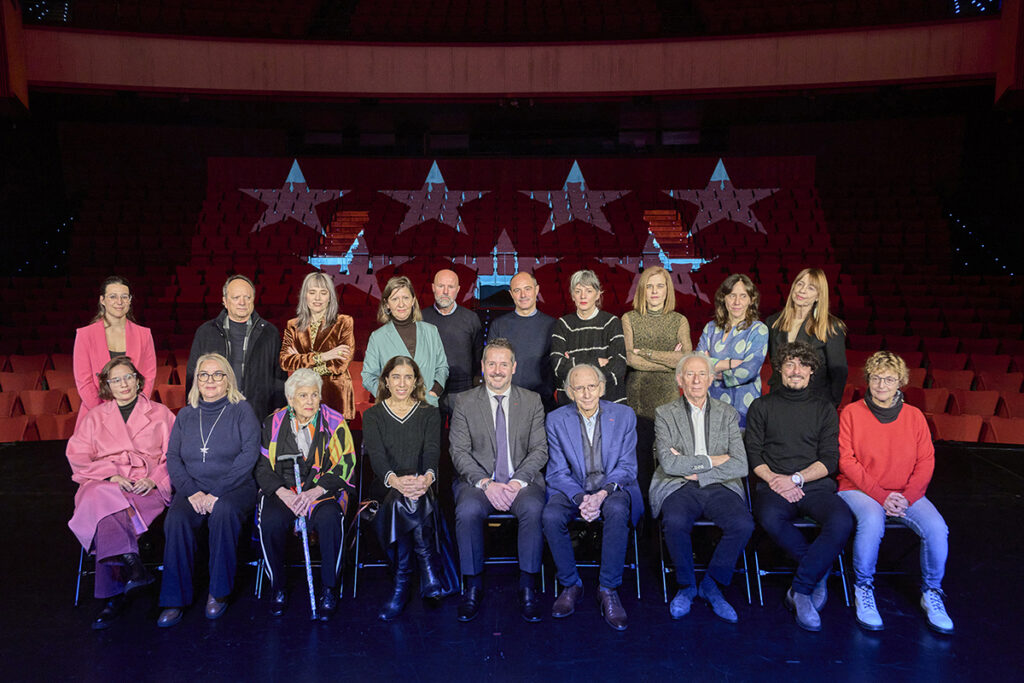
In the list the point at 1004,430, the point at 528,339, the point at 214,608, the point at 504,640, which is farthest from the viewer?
the point at 1004,430

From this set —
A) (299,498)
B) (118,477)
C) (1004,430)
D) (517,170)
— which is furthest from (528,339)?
(517,170)

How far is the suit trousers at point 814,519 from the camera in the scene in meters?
2.31

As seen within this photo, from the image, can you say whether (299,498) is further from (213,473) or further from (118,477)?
(118,477)

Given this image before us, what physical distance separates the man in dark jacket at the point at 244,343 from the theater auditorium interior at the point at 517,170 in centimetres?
125

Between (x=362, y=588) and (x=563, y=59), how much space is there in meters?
7.63

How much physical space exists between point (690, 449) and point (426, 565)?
3.50 ft

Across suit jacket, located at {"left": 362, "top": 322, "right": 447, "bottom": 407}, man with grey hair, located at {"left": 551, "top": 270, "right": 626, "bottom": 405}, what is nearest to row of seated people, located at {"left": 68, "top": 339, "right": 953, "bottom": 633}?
man with grey hair, located at {"left": 551, "top": 270, "right": 626, "bottom": 405}

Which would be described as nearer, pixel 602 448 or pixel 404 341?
pixel 602 448

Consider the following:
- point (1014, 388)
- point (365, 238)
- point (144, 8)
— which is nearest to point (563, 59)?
point (365, 238)

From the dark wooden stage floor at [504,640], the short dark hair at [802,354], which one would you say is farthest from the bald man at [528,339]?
the short dark hair at [802,354]

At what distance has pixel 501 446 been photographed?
266 centimetres

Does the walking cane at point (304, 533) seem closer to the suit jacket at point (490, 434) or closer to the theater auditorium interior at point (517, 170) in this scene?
the suit jacket at point (490, 434)

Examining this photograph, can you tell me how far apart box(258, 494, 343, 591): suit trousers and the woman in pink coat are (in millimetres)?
436

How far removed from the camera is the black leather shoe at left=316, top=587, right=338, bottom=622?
2338mm
